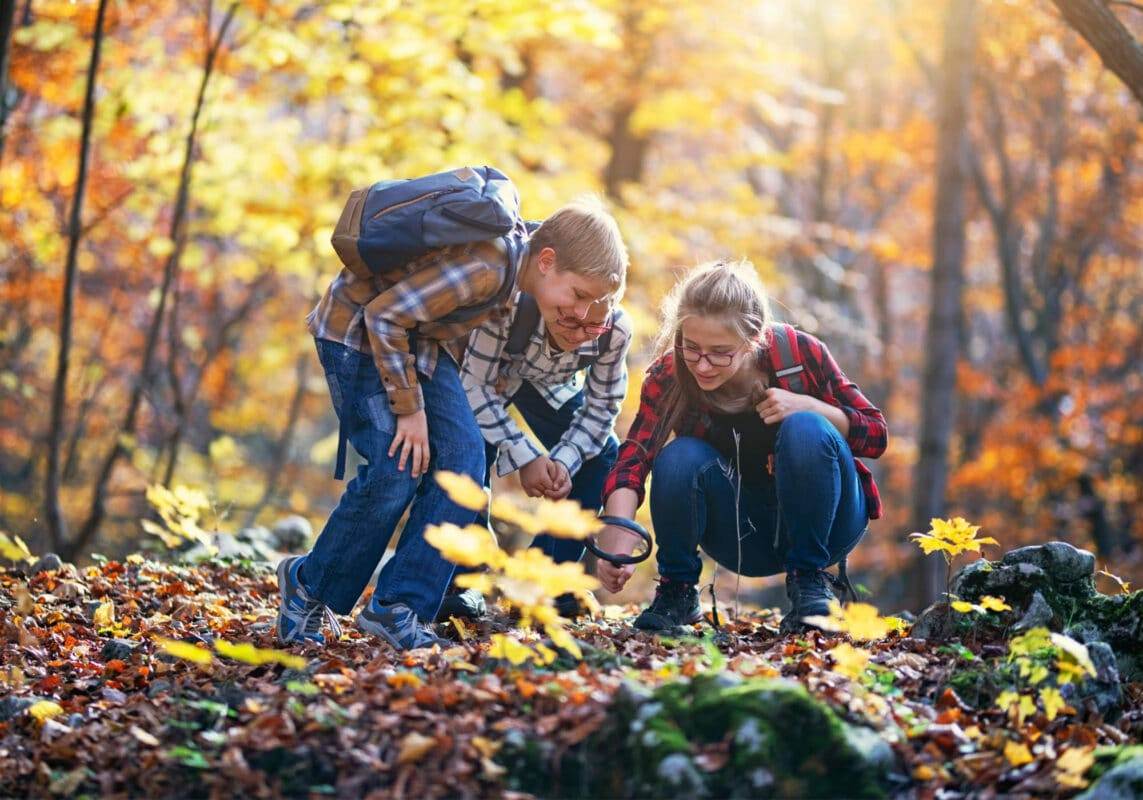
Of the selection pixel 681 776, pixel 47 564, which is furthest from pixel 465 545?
pixel 47 564

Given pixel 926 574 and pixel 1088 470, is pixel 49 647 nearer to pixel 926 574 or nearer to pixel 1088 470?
pixel 926 574

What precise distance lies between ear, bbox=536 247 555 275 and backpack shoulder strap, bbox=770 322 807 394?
796 millimetres

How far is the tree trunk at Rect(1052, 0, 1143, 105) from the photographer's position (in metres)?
4.22

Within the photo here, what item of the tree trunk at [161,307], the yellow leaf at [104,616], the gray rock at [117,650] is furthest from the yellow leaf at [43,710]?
the tree trunk at [161,307]

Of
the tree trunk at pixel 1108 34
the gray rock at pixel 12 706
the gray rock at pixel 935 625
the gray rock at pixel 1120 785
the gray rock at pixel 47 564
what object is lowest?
the gray rock at pixel 47 564

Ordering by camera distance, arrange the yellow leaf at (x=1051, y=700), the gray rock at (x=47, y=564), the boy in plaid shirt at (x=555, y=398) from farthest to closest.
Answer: the gray rock at (x=47, y=564), the boy in plaid shirt at (x=555, y=398), the yellow leaf at (x=1051, y=700)

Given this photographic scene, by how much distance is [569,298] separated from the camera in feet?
11.5

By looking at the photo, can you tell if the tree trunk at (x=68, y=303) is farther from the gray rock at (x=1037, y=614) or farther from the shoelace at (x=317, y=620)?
the gray rock at (x=1037, y=614)

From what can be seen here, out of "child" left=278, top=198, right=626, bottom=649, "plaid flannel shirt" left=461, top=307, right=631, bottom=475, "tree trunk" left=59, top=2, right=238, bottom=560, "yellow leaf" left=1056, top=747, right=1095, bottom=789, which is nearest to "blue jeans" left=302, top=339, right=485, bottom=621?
"child" left=278, top=198, right=626, bottom=649

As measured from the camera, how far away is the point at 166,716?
2.75 m

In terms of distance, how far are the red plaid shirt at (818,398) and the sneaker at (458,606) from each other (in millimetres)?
674

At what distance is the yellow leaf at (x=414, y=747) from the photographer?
7.67 feet

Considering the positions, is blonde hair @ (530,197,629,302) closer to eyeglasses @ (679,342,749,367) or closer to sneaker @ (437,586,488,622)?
eyeglasses @ (679,342,749,367)

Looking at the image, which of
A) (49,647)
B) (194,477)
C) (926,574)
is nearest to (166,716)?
(49,647)
